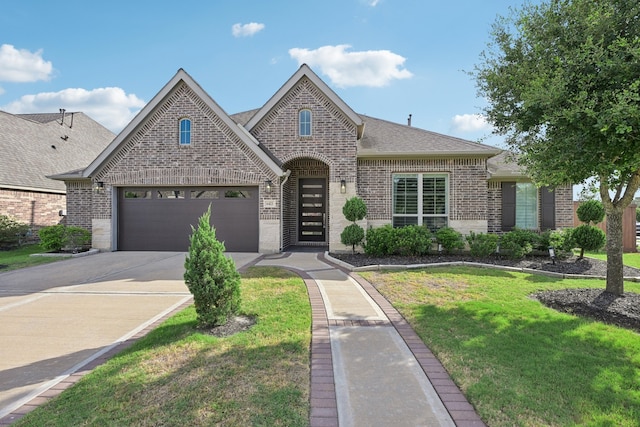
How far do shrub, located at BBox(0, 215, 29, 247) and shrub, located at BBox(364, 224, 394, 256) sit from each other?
15.5m

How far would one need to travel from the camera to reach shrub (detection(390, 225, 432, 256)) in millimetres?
10703

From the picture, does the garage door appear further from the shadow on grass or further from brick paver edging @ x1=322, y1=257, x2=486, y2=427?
the shadow on grass

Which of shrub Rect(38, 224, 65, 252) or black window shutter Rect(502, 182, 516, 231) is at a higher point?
black window shutter Rect(502, 182, 516, 231)

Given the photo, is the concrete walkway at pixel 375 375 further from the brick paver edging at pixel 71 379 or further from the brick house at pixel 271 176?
the brick house at pixel 271 176

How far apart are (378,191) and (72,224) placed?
12522mm

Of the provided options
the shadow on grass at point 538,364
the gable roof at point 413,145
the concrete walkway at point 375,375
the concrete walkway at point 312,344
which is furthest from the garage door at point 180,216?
the shadow on grass at point 538,364

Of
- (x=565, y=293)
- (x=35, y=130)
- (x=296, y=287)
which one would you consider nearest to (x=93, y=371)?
(x=296, y=287)

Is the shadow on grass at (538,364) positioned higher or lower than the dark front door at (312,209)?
lower

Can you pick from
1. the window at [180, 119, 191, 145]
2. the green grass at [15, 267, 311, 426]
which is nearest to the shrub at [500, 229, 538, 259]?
the green grass at [15, 267, 311, 426]

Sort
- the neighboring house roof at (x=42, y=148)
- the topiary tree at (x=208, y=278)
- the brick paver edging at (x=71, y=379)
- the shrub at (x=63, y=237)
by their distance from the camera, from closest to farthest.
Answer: the brick paver edging at (x=71, y=379) < the topiary tree at (x=208, y=278) < the shrub at (x=63, y=237) < the neighboring house roof at (x=42, y=148)

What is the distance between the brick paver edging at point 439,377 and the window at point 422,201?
7.12 m

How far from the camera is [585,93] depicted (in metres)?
4.92

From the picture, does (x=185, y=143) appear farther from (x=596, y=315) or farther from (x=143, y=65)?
(x=596, y=315)

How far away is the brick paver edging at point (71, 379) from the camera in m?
2.82
